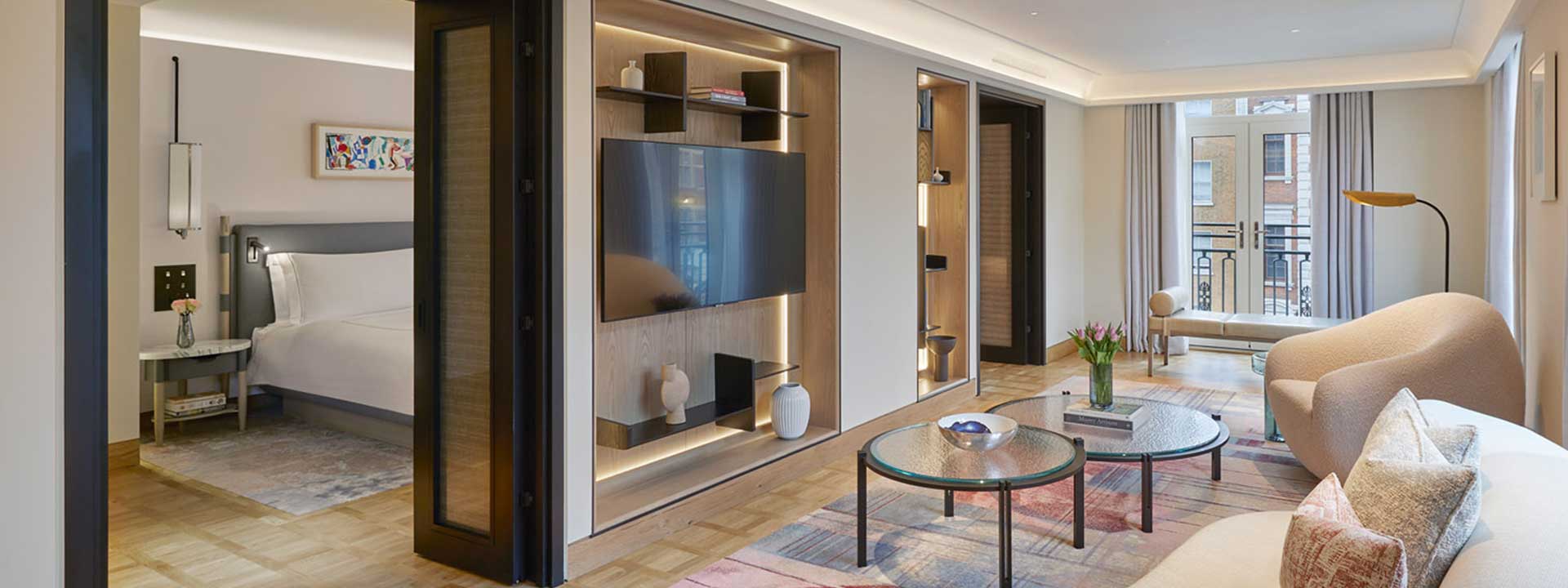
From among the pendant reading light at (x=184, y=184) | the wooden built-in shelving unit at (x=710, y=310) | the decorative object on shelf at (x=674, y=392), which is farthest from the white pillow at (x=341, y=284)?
the decorative object on shelf at (x=674, y=392)

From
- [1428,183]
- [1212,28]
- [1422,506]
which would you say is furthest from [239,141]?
[1428,183]

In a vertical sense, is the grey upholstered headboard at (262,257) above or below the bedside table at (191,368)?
above

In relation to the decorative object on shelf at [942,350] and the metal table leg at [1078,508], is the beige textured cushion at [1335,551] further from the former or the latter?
the decorative object on shelf at [942,350]

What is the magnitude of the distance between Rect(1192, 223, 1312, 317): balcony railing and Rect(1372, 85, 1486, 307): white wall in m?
0.58

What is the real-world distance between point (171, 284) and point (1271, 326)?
6.58 meters

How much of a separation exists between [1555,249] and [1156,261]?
426 cm

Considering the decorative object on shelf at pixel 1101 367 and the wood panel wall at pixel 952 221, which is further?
the wood panel wall at pixel 952 221

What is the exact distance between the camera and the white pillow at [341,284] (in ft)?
18.5

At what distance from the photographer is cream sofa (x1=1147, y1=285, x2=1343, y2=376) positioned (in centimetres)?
641

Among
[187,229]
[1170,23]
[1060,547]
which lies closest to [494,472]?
[1060,547]

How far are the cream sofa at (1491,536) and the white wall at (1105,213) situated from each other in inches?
213

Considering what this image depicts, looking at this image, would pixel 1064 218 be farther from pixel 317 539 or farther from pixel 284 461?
pixel 317 539

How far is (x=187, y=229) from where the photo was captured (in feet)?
17.5

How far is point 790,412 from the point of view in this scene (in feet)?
14.4
